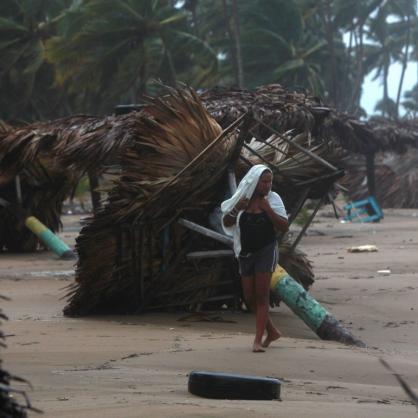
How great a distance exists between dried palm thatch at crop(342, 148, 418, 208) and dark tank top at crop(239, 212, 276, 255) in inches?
1003

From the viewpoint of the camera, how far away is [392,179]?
3391 centimetres

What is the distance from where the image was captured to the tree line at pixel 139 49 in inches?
1377

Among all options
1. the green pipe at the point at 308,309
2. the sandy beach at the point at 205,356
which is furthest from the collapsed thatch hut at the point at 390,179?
the green pipe at the point at 308,309

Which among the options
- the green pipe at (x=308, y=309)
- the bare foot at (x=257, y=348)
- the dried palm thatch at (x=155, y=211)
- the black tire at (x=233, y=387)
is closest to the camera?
the black tire at (x=233, y=387)

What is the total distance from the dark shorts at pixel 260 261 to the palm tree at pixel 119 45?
27.6 metres

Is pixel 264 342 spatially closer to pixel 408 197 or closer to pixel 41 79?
pixel 408 197

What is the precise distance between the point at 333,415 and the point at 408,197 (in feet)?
96.1

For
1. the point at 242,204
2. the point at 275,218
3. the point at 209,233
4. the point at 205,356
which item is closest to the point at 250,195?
the point at 242,204

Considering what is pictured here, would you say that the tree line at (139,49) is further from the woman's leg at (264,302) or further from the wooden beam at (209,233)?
the woman's leg at (264,302)

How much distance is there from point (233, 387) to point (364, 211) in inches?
869

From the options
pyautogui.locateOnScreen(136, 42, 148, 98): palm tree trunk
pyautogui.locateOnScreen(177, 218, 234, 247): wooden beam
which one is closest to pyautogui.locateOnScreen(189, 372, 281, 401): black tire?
pyautogui.locateOnScreen(177, 218, 234, 247): wooden beam

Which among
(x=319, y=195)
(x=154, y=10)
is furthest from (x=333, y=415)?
(x=154, y=10)

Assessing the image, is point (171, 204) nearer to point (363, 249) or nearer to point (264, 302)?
point (264, 302)

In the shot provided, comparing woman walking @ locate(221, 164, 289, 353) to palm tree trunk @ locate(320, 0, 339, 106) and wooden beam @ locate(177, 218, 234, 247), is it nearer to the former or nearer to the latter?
wooden beam @ locate(177, 218, 234, 247)
